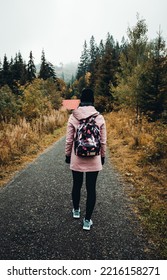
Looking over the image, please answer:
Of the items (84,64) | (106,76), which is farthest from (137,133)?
(84,64)

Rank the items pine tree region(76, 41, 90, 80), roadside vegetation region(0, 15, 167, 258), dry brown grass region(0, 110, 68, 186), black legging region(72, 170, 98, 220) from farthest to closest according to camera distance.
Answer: pine tree region(76, 41, 90, 80), dry brown grass region(0, 110, 68, 186), roadside vegetation region(0, 15, 167, 258), black legging region(72, 170, 98, 220)

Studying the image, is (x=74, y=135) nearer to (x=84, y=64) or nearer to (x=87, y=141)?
(x=87, y=141)

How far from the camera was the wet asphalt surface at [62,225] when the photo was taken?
3391 millimetres

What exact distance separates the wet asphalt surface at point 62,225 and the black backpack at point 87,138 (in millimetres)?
1259

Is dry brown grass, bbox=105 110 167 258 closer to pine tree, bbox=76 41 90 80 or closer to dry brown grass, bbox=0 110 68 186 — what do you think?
dry brown grass, bbox=0 110 68 186

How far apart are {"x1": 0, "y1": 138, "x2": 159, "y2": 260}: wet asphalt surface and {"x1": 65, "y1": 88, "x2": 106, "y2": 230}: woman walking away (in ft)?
1.35

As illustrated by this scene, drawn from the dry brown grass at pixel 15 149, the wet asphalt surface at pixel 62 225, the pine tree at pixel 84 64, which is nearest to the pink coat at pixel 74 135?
the wet asphalt surface at pixel 62 225

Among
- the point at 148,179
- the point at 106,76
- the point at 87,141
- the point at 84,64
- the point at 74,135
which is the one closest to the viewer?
the point at 87,141

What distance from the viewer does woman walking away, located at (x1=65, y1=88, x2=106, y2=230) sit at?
3.65 m

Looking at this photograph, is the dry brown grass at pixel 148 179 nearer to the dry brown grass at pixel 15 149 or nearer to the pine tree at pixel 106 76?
the dry brown grass at pixel 15 149

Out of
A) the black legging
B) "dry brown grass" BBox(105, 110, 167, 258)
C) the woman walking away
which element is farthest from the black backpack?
"dry brown grass" BBox(105, 110, 167, 258)

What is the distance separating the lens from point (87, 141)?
363 cm

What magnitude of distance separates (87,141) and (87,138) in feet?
0.14

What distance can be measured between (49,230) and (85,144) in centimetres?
148
